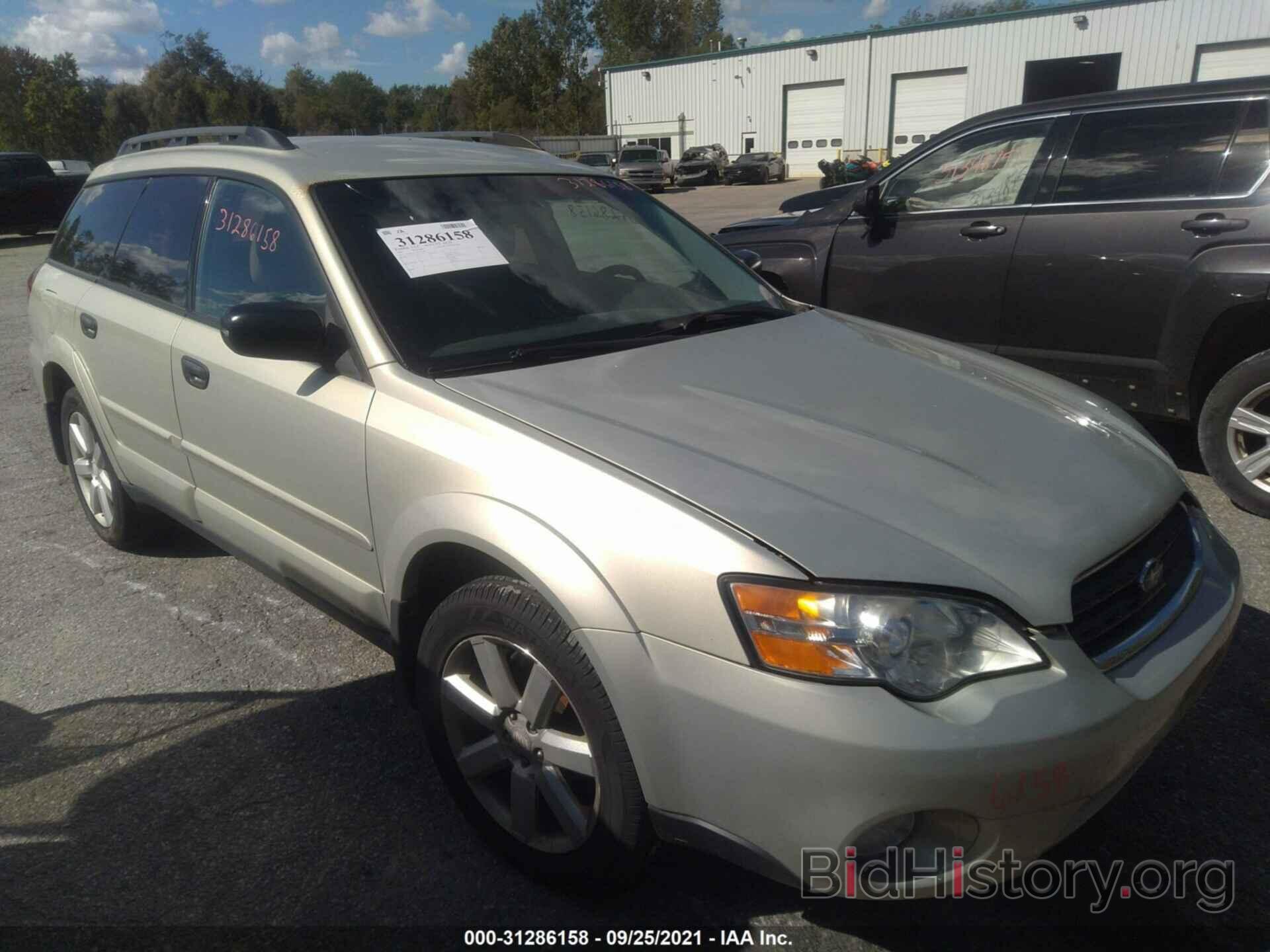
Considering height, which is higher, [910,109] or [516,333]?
[910,109]

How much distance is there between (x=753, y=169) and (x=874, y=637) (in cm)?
3677

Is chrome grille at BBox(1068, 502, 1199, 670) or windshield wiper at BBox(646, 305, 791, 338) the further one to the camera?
windshield wiper at BBox(646, 305, 791, 338)

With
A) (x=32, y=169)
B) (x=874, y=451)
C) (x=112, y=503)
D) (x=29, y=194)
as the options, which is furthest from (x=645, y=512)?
(x=32, y=169)

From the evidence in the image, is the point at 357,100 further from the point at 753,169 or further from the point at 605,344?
the point at 605,344

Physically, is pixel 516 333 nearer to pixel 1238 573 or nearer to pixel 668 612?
pixel 668 612

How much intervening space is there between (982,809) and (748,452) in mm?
832

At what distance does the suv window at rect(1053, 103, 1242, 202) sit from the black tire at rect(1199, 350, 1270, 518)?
87 centimetres

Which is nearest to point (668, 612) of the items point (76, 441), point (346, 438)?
point (346, 438)

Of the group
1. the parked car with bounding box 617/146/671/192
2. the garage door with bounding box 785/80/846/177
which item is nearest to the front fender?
the parked car with bounding box 617/146/671/192

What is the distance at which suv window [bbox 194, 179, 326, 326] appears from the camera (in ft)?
9.10

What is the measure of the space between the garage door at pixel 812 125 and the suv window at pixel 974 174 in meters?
36.2

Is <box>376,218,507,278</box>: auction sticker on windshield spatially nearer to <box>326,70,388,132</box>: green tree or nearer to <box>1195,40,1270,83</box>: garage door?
<box>1195,40,1270,83</box>: garage door

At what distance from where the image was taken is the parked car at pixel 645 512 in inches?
68.0

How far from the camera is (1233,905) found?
216cm
